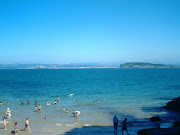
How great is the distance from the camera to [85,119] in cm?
2248

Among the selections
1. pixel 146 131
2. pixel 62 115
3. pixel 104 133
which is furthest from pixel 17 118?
pixel 146 131

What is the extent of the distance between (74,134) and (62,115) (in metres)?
8.08

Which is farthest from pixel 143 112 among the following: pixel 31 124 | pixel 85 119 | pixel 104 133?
pixel 31 124

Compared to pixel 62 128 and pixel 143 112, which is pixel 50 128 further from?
pixel 143 112

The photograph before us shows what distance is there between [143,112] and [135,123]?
5.81m

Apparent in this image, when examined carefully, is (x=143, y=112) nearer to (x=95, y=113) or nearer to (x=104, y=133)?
(x=95, y=113)

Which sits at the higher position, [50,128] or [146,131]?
[146,131]

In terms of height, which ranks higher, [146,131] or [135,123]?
[146,131]

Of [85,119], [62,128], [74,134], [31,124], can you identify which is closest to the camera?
[74,134]

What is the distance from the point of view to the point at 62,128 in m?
18.8

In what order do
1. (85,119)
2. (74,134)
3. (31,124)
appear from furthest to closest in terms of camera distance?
(85,119) → (31,124) → (74,134)

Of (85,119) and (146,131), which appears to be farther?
(85,119)

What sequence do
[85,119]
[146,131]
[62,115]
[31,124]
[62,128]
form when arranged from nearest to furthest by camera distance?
[146,131] < [62,128] < [31,124] < [85,119] < [62,115]

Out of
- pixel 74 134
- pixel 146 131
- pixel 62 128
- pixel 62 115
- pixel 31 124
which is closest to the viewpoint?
pixel 146 131
